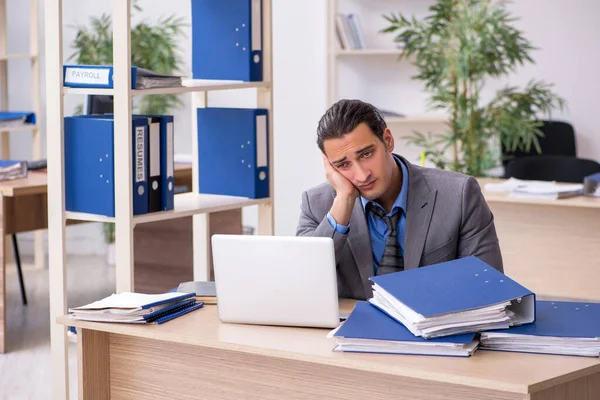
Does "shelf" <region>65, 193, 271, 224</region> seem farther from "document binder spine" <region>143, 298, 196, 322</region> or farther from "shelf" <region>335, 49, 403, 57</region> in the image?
"shelf" <region>335, 49, 403, 57</region>

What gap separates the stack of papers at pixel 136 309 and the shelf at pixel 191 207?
94 centimetres

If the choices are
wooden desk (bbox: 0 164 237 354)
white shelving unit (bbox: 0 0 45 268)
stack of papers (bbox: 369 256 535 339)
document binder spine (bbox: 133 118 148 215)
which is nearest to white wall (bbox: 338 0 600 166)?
white shelving unit (bbox: 0 0 45 268)

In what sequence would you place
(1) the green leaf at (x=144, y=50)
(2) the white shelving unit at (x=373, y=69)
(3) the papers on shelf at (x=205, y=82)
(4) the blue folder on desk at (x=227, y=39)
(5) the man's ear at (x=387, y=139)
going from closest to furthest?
(5) the man's ear at (x=387, y=139)
(3) the papers on shelf at (x=205, y=82)
(4) the blue folder on desk at (x=227, y=39)
(1) the green leaf at (x=144, y=50)
(2) the white shelving unit at (x=373, y=69)

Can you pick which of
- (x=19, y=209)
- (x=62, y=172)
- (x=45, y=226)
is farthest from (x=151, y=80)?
(x=45, y=226)

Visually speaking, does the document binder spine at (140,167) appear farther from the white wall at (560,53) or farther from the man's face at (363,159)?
the white wall at (560,53)

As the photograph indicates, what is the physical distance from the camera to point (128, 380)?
2719 mm

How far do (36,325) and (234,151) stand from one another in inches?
78.2

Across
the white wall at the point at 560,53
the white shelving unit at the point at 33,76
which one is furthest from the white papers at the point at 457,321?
the white wall at the point at 560,53

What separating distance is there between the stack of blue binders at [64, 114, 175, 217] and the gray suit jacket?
920 mm

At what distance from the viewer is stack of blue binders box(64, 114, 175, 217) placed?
3.58 metres

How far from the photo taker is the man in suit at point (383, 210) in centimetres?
285

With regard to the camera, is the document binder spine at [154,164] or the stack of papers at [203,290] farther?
the document binder spine at [154,164]

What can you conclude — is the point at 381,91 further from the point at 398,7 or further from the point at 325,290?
the point at 325,290

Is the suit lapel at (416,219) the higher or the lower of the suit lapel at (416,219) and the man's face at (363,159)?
the lower
